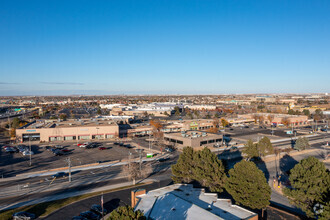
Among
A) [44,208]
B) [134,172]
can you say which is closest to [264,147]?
[134,172]

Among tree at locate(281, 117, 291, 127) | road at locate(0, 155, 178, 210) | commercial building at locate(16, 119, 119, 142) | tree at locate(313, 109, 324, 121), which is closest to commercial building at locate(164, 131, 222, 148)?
road at locate(0, 155, 178, 210)

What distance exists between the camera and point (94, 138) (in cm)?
6194

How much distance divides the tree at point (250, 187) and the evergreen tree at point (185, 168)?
5.36 meters

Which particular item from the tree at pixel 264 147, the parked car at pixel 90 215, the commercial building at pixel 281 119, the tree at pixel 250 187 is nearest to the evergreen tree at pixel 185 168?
the tree at pixel 250 187

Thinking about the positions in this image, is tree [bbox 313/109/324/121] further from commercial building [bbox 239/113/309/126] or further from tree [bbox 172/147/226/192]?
tree [bbox 172/147/226/192]

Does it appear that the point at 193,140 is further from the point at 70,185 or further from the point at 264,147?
the point at 70,185

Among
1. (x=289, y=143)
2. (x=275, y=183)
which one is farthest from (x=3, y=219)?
(x=289, y=143)

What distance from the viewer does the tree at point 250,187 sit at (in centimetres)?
2111

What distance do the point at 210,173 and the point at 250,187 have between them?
4868 mm

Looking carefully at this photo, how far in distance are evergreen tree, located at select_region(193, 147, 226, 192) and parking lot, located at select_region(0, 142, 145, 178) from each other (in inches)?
558

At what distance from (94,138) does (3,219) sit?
4152cm

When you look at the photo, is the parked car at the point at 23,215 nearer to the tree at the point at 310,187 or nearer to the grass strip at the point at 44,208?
the grass strip at the point at 44,208

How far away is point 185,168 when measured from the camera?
27016mm

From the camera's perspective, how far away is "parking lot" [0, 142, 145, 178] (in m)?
37.8
